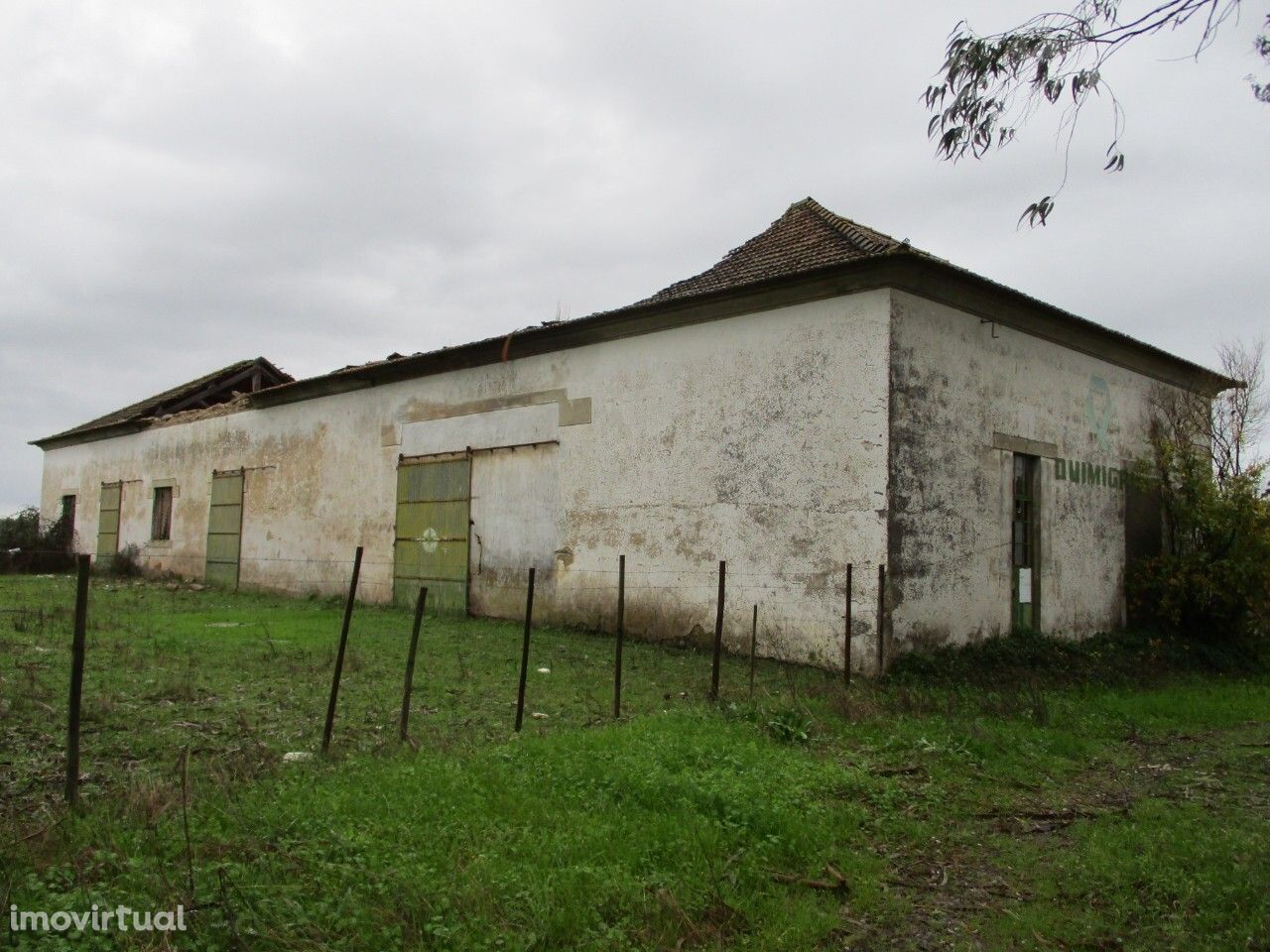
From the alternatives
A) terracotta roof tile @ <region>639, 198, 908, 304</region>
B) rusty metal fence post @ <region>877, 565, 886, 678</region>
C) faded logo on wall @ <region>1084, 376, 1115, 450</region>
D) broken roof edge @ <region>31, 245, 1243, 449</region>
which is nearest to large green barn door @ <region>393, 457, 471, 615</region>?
broken roof edge @ <region>31, 245, 1243, 449</region>

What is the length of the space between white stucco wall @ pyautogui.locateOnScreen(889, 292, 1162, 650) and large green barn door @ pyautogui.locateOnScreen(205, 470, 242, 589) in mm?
14736

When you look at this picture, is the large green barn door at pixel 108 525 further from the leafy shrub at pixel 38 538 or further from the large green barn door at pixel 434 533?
the large green barn door at pixel 434 533

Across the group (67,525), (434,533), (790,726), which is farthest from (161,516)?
(790,726)

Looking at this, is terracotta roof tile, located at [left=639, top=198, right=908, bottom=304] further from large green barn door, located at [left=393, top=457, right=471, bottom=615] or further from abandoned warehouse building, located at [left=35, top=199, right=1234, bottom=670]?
large green barn door, located at [left=393, top=457, right=471, bottom=615]

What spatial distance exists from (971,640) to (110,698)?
348 inches

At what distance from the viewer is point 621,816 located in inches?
180

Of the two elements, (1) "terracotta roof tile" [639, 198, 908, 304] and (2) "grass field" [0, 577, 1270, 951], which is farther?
(1) "terracotta roof tile" [639, 198, 908, 304]

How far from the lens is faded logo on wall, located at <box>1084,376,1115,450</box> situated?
1343 cm

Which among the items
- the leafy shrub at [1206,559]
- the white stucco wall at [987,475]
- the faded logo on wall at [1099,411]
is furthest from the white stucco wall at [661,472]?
the leafy shrub at [1206,559]

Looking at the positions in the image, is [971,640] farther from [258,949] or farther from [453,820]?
[258,949]

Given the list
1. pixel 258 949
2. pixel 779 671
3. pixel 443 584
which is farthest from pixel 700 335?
pixel 258 949

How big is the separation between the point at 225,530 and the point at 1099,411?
1700 cm

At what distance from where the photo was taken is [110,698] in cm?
675

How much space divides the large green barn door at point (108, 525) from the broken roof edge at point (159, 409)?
1.44 m
